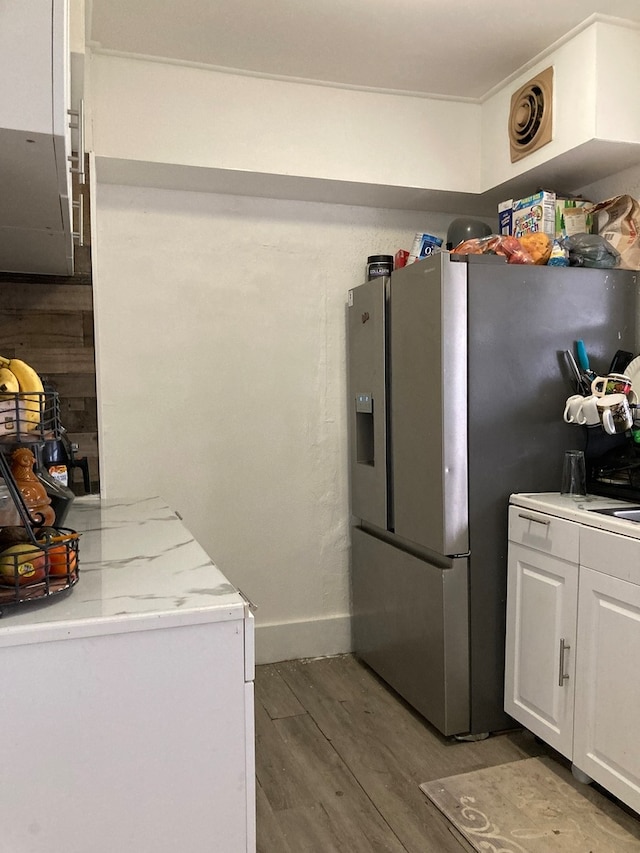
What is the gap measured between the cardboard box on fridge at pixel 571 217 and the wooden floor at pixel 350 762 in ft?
5.92

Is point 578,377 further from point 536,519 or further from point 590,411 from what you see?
point 536,519

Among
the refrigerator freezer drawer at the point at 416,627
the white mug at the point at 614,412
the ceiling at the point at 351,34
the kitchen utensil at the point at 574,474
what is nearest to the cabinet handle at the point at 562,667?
the refrigerator freezer drawer at the point at 416,627

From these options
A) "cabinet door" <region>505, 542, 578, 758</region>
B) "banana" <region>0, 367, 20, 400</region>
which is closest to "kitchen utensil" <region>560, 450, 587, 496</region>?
"cabinet door" <region>505, 542, 578, 758</region>

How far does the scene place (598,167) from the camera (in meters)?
2.54

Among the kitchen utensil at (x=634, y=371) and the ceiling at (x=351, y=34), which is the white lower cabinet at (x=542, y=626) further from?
the ceiling at (x=351, y=34)

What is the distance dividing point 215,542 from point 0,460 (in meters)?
1.95

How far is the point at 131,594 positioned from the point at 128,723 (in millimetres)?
206

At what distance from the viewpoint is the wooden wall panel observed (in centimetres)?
233

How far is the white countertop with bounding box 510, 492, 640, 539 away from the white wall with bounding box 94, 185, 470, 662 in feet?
3.52

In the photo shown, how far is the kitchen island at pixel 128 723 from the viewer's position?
986 millimetres

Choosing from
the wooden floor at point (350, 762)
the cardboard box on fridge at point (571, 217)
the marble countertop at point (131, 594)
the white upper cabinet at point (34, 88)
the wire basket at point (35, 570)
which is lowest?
the wooden floor at point (350, 762)

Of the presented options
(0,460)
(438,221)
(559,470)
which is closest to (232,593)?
(0,460)

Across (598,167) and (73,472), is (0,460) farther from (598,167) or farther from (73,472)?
(598,167)

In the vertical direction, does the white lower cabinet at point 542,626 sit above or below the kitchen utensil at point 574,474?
below
